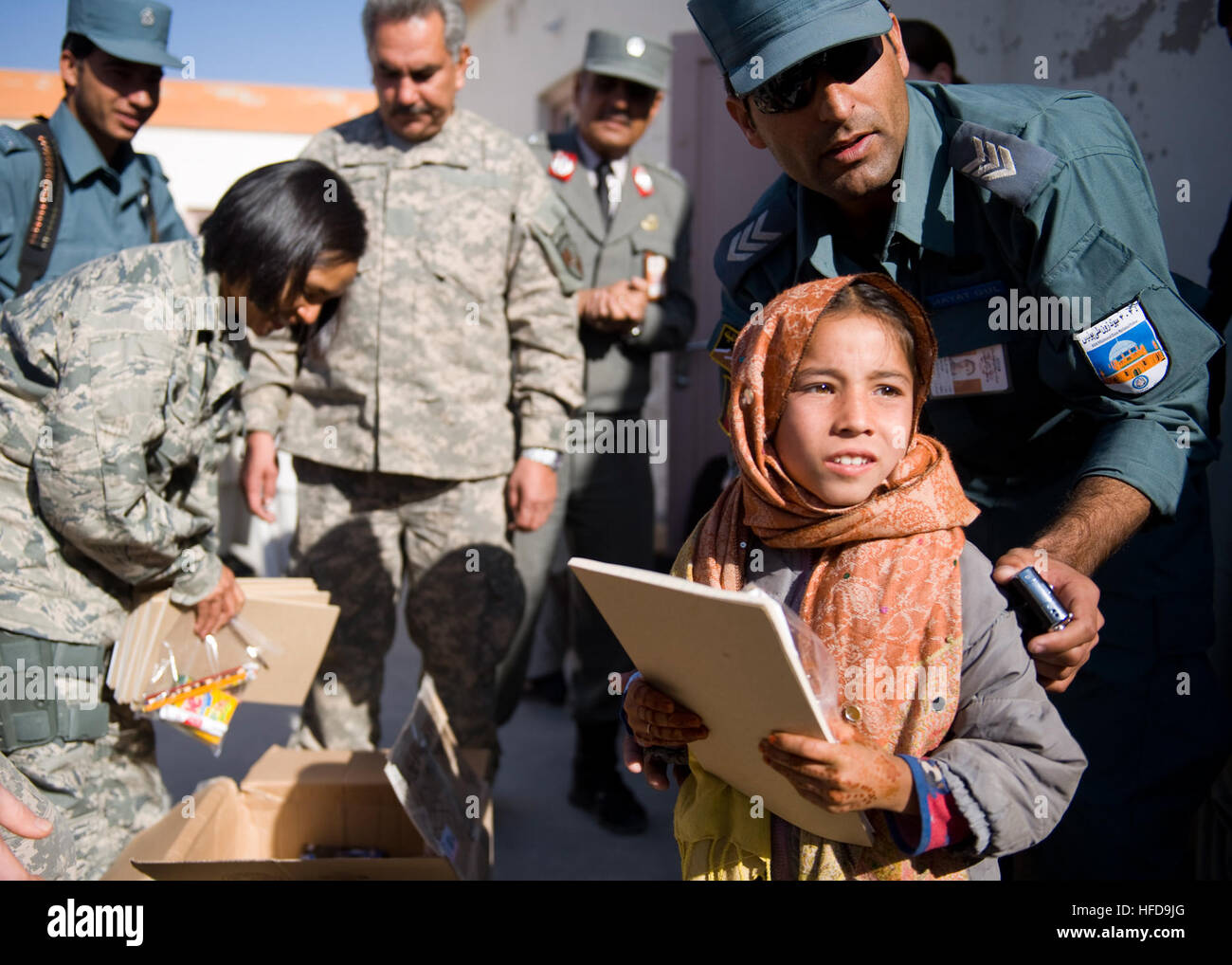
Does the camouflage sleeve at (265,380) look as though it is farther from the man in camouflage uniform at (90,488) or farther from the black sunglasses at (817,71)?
the black sunglasses at (817,71)

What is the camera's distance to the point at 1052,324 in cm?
171

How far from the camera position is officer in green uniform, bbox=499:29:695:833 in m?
Result: 3.45

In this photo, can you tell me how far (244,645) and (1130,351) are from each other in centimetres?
201

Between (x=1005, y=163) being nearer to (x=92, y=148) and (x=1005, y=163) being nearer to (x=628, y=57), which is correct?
(x=628, y=57)

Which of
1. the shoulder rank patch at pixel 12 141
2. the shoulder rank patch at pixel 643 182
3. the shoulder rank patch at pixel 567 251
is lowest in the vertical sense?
the shoulder rank patch at pixel 567 251

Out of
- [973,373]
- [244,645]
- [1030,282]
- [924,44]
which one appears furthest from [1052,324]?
[244,645]

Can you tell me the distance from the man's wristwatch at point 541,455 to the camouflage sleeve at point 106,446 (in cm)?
116

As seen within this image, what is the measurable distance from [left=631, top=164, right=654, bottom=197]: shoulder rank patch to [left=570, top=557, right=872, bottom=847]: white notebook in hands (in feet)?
8.53

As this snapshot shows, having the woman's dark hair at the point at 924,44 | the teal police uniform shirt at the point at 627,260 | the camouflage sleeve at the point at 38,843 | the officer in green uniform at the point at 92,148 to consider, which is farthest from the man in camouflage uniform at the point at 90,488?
the woman's dark hair at the point at 924,44

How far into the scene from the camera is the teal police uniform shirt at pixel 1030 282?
64.7 inches

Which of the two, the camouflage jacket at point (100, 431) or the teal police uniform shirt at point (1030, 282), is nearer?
the teal police uniform shirt at point (1030, 282)

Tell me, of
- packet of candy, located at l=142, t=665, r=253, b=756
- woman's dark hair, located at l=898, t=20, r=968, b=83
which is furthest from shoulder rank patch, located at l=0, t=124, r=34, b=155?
woman's dark hair, located at l=898, t=20, r=968, b=83

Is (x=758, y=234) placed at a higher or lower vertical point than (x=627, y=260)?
lower
